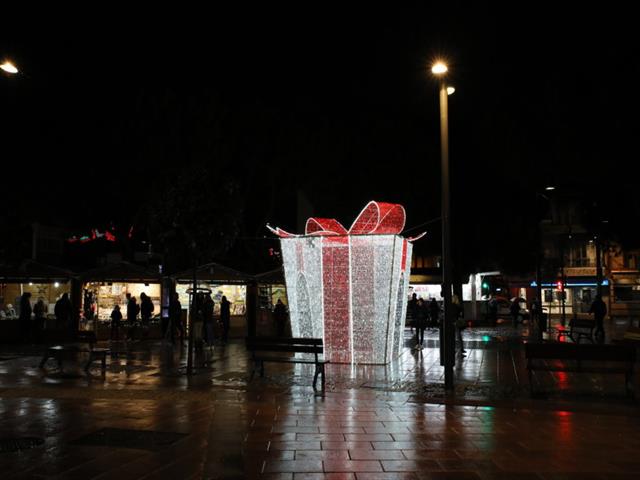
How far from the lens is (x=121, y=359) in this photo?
16.1m

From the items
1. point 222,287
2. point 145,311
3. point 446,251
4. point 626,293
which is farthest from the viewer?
point 626,293

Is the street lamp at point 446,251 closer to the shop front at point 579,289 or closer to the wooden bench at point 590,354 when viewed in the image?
the wooden bench at point 590,354

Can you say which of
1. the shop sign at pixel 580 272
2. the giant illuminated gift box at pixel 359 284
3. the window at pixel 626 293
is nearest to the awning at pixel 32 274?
the giant illuminated gift box at pixel 359 284

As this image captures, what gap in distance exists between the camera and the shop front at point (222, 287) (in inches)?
916

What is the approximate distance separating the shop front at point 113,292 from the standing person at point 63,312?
0.84 meters

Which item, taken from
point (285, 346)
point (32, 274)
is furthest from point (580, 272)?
point (285, 346)

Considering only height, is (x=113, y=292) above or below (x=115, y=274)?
below

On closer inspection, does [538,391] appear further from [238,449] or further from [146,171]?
[146,171]

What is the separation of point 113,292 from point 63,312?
254 centimetres

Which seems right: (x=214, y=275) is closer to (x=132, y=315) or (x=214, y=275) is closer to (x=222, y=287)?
(x=222, y=287)

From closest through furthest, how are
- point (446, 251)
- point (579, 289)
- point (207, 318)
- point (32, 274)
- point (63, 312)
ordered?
point (446, 251), point (207, 318), point (63, 312), point (32, 274), point (579, 289)

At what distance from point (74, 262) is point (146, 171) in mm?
12855

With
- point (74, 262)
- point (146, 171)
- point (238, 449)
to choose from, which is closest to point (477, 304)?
point (146, 171)

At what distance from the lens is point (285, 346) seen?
12578 millimetres
